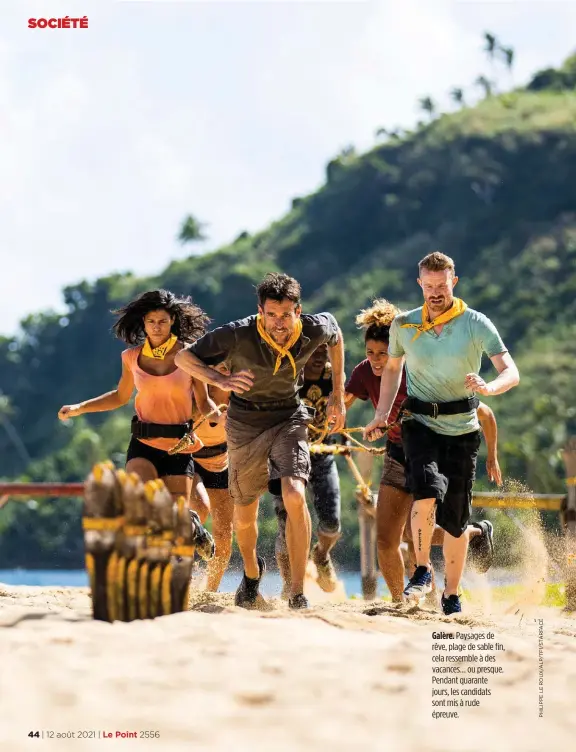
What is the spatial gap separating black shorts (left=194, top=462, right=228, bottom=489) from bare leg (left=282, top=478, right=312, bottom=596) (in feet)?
5.95

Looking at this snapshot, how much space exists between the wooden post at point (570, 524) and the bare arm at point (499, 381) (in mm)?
2738

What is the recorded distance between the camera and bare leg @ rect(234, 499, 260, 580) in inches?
279

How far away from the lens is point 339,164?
103250 mm

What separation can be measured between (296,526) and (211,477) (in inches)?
75.3

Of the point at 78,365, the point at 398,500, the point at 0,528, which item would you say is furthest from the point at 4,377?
the point at 398,500

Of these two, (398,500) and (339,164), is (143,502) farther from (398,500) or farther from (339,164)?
(339,164)

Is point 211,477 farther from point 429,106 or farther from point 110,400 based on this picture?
point 429,106

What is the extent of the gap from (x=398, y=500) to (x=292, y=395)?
112cm

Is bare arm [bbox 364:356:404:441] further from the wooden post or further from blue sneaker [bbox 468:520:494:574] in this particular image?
the wooden post

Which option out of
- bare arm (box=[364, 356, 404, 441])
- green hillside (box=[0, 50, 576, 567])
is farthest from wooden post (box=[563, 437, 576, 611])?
green hillside (box=[0, 50, 576, 567])

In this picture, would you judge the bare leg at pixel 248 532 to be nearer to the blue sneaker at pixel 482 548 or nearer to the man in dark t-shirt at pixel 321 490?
the man in dark t-shirt at pixel 321 490

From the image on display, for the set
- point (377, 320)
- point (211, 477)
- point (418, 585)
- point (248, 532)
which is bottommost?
point (418, 585)

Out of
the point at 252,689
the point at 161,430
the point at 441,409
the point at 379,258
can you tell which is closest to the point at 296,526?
the point at 441,409

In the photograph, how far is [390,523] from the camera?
761cm
